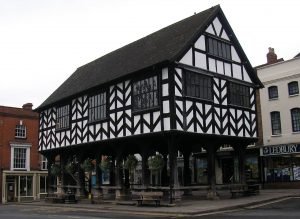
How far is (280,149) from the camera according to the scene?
31.9 meters

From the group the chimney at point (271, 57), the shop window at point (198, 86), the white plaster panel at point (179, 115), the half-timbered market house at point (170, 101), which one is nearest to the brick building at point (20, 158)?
the half-timbered market house at point (170, 101)

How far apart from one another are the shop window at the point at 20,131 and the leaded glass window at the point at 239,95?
81.1 ft

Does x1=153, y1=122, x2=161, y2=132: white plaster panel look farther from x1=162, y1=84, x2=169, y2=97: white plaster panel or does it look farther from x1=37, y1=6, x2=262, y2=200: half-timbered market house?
x1=162, y1=84, x2=169, y2=97: white plaster panel

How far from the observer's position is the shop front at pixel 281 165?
31.1m

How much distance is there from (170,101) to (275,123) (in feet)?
45.3

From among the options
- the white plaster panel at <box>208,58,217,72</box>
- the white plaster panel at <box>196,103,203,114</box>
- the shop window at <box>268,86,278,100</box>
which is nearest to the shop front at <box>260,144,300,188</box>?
the shop window at <box>268,86,278,100</box>

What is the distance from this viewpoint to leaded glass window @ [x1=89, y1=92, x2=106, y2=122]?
2756 cm

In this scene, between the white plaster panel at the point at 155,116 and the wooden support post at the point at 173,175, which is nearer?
the wooden support post at the point at 173,175

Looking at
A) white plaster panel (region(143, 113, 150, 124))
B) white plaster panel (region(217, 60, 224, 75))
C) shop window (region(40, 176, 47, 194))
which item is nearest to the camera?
white plaster panel (region(143, 113, 150, 124))

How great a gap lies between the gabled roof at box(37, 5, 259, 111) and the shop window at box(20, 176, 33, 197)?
11228 mm

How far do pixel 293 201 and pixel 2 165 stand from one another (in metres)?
28.5

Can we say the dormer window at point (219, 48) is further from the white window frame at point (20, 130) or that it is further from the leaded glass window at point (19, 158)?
the leaded glass window at point (19, 158)

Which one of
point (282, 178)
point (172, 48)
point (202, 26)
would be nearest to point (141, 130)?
point (172, 48)

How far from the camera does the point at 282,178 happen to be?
32.0 m
